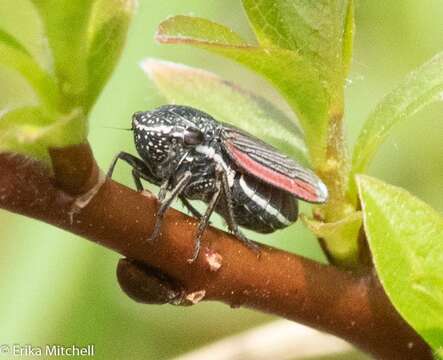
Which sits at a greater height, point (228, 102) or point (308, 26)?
point (308, 26)

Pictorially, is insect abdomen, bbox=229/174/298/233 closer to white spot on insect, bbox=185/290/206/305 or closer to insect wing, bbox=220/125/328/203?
insect wing, bbox=220/125/328/203

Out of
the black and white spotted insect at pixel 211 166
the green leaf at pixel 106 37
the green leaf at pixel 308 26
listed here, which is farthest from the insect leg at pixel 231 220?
the green leaf at pixel 106 37

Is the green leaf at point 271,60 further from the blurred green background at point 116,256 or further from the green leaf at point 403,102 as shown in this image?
the blurred green background at point 116,256

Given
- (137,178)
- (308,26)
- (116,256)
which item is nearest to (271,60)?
(308,26)

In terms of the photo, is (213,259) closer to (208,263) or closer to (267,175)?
(208,263)

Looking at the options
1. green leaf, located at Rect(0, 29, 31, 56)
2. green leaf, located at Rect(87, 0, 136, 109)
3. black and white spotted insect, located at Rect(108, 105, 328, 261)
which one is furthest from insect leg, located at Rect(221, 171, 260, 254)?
green leaf, located at Rect(0, 29, 31, 56)
